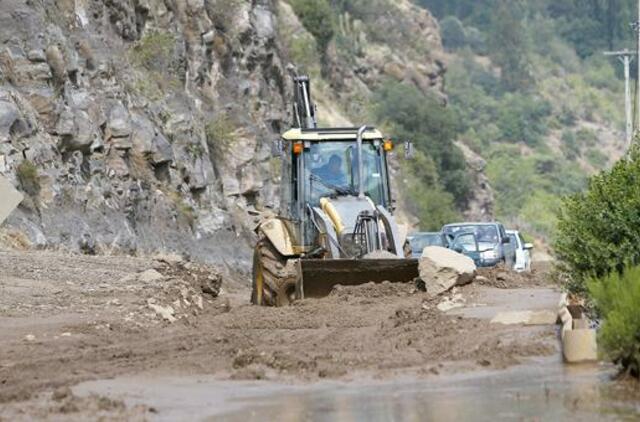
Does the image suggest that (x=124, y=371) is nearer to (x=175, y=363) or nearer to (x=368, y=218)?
(x=175, y=363)

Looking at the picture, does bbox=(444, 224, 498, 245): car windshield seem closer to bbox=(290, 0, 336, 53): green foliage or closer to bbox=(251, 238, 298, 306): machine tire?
bbox=(251, 238, 298, 306): machine tire

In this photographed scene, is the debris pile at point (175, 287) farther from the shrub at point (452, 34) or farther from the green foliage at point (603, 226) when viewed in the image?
the shrub at point (452, 34)

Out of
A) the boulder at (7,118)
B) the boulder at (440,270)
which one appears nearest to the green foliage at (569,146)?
the boulder at (7,118)

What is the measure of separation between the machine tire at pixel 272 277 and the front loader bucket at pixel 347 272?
2.99ft

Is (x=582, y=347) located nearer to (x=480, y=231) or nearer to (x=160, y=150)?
(x=480, y=231)

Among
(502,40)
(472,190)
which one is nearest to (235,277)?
(472,190)

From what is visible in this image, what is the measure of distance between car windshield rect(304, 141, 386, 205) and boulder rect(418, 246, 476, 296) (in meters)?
2.08

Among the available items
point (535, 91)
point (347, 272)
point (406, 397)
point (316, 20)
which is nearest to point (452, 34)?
point (535, 91)

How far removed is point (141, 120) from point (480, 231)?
9524 mm

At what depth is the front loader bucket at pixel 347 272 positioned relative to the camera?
23.3m

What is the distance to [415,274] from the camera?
23.7m

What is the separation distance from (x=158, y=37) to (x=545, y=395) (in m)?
34.0

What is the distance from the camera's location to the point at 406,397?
1429 centimetres

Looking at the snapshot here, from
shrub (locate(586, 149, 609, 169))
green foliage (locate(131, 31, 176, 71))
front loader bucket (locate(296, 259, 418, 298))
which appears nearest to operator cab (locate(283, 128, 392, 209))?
front loader bucket (locate(296, 259, 418, 298))
